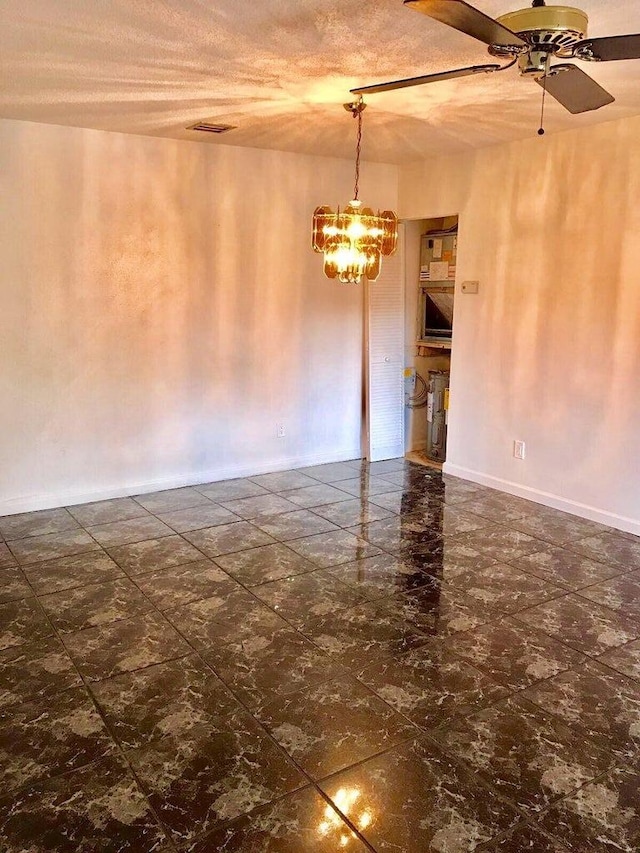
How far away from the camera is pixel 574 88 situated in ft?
7.99

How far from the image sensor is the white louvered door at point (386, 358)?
5.85 metres

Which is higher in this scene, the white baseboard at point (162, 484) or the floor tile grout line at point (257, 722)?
the white baseboard at point (162, 484)

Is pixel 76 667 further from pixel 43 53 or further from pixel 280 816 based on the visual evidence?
pixel 43 53

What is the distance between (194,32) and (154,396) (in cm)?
273

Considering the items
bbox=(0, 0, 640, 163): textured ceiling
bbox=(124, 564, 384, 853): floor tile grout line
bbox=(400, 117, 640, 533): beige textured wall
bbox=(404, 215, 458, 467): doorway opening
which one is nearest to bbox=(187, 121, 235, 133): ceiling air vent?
bbox=(0, 0, 640, 163): textured ceiling

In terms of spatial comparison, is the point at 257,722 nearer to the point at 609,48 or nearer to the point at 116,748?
the point at 116,748

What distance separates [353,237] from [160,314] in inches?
67.0

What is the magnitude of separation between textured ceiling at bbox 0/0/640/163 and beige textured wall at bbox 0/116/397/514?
13.6 inches

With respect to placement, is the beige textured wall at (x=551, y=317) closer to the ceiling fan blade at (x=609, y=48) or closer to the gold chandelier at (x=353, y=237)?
the gold chandelier at (x=353, y=237)

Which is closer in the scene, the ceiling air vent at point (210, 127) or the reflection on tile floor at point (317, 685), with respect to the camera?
the reflection on tile floor at point (317, 685)

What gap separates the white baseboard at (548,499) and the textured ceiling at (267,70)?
2.43m

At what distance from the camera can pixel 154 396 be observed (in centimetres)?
490

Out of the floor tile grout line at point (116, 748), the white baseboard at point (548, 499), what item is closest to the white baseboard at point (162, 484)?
the white baseboard at point (548, 499)

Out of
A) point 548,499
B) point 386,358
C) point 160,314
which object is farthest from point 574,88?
point 386,358
